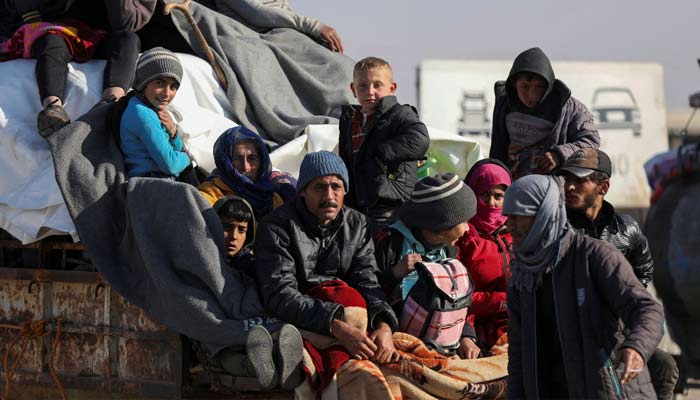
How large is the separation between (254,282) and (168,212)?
524 millimetres

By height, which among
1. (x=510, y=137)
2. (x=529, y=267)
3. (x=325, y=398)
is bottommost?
(x=325, y=398)

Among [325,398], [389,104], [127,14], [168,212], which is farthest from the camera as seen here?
[127,14]

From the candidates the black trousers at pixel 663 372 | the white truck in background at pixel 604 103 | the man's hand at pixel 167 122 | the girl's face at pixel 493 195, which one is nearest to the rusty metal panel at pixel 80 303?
the man's hand at pixel 167 122

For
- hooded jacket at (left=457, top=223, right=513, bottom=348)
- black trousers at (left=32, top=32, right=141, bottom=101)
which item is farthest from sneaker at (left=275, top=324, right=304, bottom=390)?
black trousers at (left=32, top=32, right=141, bottom=101)

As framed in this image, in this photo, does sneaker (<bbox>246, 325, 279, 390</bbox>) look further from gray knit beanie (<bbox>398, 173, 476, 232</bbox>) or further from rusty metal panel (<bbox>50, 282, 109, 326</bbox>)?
rusty metal panel (<bbox>50, 282, 109, 326</bbox>)

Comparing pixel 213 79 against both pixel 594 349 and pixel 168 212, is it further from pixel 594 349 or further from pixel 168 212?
pixel 594 349

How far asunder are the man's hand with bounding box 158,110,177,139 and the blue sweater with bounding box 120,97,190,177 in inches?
1.4

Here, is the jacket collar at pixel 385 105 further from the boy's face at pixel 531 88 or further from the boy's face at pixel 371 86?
the boy's face at pixel 531 88

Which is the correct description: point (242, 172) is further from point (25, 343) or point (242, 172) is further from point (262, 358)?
point (25, 343)

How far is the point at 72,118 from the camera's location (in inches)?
266

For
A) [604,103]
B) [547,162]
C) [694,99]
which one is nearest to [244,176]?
[547,162]

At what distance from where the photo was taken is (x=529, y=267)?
4527mm

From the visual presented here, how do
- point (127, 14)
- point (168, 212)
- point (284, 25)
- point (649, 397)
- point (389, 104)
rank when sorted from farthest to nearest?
point (284, 25) → point (127, 14) → point (389, 104) → point (168, 212) → point (649, 397)

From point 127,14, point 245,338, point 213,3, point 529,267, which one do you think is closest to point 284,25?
point 213,3
